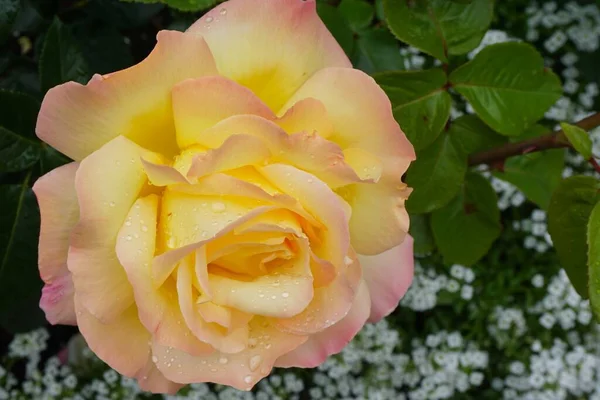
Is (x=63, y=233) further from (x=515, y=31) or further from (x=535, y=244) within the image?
(x=515, y=31)

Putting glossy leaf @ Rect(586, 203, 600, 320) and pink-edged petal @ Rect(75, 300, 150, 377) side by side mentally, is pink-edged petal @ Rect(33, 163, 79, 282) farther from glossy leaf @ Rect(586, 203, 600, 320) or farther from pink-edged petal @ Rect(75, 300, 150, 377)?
glossy leaf @ Rect(586, 203, 600, 320)

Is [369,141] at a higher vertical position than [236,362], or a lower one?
higher

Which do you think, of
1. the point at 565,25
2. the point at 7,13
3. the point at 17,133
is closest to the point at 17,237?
the point at 17,133

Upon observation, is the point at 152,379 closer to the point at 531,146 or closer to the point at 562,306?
the point at 531,146

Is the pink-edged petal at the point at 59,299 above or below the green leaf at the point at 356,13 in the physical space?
above

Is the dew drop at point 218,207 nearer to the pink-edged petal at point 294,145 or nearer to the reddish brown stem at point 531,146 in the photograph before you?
the pink-edged petal at point 294,145

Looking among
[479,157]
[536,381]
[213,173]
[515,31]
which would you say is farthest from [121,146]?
[515,31]

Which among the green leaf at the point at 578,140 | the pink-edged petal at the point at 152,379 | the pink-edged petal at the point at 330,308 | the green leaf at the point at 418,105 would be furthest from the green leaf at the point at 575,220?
the pink-edged petal at the point at 152,379
